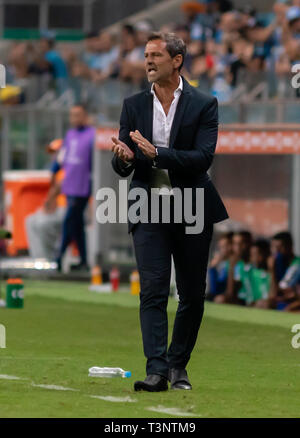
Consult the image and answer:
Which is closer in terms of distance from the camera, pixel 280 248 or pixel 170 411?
pixel 170 411

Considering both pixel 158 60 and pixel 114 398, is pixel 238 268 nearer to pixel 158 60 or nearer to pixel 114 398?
pixel 158 60

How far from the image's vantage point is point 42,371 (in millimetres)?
10211

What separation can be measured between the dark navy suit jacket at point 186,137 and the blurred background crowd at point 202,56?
26.5 feet

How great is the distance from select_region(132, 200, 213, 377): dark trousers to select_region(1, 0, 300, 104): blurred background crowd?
26.7ft

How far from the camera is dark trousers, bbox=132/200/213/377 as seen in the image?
9.11 meters

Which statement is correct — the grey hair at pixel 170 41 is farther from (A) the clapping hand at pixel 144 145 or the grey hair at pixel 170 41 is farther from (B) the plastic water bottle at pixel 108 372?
(B) the plastic water bottle at pixel 108 372

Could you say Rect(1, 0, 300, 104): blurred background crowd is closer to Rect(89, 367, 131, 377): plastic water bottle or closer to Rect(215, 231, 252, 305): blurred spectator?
Rect(215, 231, 252, 305): blurred spectator

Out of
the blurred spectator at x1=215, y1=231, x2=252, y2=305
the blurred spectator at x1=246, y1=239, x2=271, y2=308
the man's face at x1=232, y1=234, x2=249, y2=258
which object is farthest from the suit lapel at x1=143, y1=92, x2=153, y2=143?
the man's face at x1=232, y1=234, x2=249, y2=258

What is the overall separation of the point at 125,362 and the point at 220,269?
6576 mm

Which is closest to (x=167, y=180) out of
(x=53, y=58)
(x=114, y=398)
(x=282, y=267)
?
(x=114, y=398)

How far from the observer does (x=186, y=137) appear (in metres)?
9.23

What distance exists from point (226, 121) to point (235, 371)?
806cm
